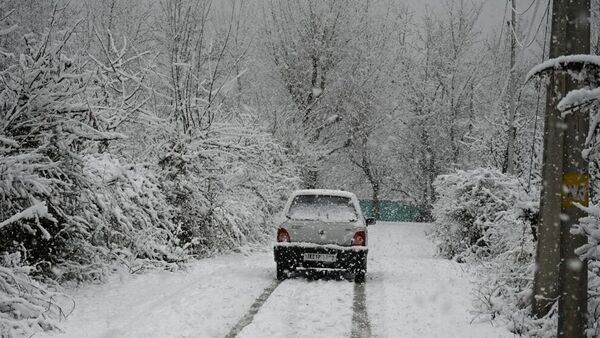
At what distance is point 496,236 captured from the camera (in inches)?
467

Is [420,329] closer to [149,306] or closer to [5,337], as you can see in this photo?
[149,306]

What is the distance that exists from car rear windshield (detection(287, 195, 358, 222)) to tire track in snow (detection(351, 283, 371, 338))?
1592 millimetres

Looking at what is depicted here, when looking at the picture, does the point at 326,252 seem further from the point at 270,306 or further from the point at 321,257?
the point at 270,306

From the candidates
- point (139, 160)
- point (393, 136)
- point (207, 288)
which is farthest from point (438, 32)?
point (207, 288)

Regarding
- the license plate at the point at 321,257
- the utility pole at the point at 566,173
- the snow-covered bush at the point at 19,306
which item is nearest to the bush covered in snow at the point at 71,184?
the snow-covered bush at the point at 19,306

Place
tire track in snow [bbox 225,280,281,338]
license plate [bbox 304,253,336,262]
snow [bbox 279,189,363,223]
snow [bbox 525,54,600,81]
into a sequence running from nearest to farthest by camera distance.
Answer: snow [bbox 525,54,600,81] < tire track in snow [bbox 225,280,281,338] < license plate [bbox 304,253,336,262] < snow [bbox 279,189,363,223]

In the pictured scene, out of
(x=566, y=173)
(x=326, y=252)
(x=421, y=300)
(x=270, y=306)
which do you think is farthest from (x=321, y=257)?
(x=566, y=173)

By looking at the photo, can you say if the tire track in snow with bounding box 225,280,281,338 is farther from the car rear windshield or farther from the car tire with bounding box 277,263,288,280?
the car rear windshield

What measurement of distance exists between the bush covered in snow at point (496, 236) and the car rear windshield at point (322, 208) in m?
2.74

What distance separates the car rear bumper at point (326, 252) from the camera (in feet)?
40.0

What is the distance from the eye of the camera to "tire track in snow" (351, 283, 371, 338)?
804 cm

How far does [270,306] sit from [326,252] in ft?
9.61

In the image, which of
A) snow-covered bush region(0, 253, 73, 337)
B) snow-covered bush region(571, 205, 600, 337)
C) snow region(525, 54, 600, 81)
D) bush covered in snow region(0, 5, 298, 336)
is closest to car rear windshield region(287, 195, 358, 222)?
bush covered in snow region(0, 5, 298, 336)

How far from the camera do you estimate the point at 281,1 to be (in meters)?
35.0
